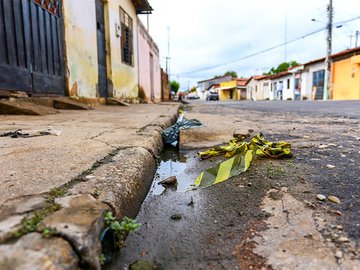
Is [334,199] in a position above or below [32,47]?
below

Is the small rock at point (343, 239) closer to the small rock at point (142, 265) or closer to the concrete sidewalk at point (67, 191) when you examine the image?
the small rock at point (142, 265)

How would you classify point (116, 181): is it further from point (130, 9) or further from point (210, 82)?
point (210, 82)

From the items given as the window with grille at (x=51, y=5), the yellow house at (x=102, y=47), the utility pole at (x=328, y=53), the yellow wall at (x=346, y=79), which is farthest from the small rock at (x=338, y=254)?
the utility pole at (x=328, y=53)

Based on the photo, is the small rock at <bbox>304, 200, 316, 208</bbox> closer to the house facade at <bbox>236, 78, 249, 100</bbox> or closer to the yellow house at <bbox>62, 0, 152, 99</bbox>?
the yellow house at <bbox>62, 0, 152, 99</bbox>

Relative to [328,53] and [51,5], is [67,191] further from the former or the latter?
[328,53]

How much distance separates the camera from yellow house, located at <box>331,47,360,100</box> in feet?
63.9

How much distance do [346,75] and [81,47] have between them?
20.6 metres

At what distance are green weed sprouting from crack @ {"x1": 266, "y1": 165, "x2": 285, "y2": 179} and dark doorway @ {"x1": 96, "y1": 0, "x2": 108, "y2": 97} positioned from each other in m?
6.02

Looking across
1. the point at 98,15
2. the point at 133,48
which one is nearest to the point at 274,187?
the point at 98,15

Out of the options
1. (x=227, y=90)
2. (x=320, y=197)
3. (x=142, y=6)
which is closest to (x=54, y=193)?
(x=320, y=197)

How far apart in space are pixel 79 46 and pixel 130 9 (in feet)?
14.9

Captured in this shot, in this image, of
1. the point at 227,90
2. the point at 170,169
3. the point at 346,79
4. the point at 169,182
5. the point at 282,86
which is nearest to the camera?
the point at 169,182

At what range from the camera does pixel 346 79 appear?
20406mm

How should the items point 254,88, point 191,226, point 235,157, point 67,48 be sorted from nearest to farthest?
point 191,226 → point 235,157 → point 67,48 → point 254,88
